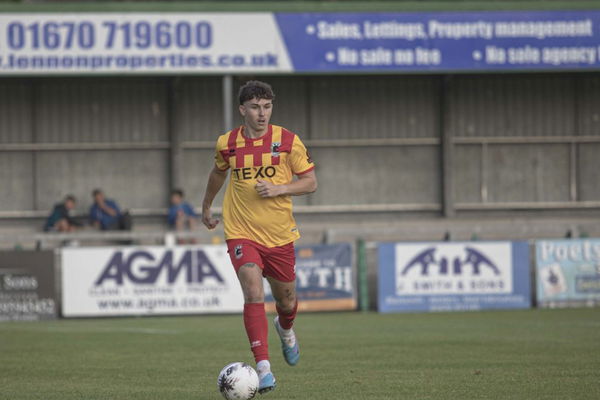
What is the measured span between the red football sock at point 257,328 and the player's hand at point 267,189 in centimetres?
87

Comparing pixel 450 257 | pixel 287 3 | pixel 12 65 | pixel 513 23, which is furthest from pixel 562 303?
pixel 12 65

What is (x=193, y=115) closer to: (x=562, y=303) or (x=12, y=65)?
(x=12, y=65)

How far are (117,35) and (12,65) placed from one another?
221 cm

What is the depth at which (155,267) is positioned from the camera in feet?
63.0

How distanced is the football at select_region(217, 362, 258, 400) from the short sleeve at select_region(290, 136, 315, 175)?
71.5 inches

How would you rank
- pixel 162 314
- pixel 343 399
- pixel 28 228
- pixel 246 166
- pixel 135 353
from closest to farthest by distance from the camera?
pixel 343 399 < pixel 246 166 < pixel 135 353 < pixel 162 314 < pixel 28 228

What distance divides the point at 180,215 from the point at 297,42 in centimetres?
436

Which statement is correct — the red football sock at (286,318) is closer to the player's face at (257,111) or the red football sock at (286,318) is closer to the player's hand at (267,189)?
the player's hand at (267,189)

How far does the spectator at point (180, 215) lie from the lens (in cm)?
2264

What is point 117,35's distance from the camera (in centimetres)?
2275

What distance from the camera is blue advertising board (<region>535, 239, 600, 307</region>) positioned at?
19875 mm

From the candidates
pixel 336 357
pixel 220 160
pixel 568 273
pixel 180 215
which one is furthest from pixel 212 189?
pixel 180 215

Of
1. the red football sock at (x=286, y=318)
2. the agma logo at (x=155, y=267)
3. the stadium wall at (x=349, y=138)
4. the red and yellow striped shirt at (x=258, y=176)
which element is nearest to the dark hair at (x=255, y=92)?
the red and yellow striped shirt at (x=258, y=176)

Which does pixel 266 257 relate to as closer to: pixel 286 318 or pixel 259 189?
pixel 259 189
